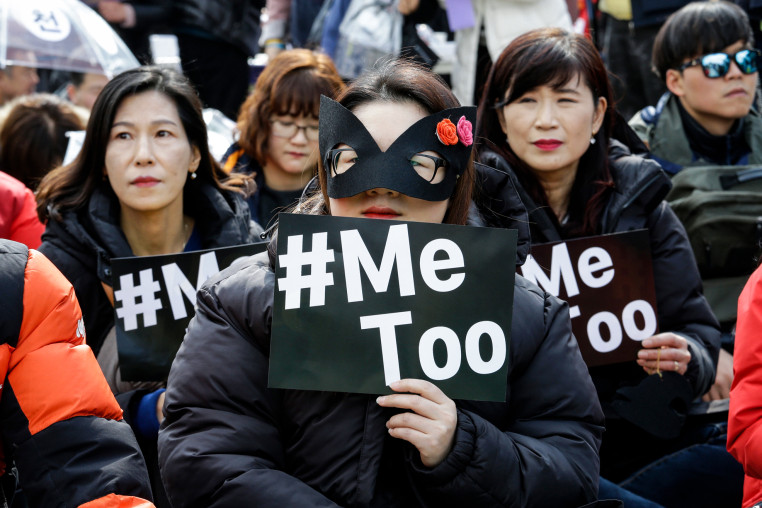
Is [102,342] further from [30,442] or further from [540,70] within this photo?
[540,70]

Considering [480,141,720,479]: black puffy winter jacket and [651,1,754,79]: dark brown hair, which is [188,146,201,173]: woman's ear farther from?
[651,1,754,79]: dark brown hair

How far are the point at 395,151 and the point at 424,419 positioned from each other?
65cm

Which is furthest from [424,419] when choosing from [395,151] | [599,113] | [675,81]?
[675,81]

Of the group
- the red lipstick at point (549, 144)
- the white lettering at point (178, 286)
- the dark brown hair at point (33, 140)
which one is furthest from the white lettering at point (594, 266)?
the dark brown hair at point (33, 140)

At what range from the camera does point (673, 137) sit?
4.70m

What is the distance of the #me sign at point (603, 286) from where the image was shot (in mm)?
3346

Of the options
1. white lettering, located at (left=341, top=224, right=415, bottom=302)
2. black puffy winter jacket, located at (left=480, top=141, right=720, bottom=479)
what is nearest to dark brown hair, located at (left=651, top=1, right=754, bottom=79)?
black puffy winter jacket, located at (left=480, top=141, right=720, bottom=479)

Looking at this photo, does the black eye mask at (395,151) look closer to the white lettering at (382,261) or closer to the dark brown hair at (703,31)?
the white lettering at (382,261)

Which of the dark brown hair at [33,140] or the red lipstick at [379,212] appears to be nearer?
the red lipstick at [379,212]

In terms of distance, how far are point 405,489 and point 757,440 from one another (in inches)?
36.7

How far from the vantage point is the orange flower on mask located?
7.85 feet

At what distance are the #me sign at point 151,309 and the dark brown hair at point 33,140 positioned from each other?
1968 mm

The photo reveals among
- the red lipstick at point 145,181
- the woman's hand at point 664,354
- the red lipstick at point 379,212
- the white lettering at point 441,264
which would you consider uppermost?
the red lipstick at point 145,181

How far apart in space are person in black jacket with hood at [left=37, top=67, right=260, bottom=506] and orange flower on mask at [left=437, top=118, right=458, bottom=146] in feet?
5.02
